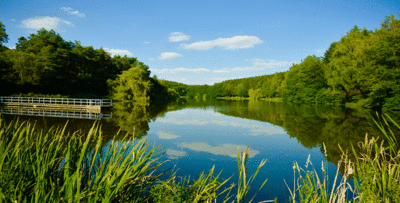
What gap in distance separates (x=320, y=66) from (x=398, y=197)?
4605cm

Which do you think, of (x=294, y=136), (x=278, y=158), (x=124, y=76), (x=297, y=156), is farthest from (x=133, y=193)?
(x=124, y=76)

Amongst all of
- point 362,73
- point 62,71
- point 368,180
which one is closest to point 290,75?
point 362,73

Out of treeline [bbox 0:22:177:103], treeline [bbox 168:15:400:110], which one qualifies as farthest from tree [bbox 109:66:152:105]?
treeline [bbox 168:15:400:110]

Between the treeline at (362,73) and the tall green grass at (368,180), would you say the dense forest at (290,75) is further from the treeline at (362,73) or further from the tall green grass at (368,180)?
the tall green grass at (368,180)

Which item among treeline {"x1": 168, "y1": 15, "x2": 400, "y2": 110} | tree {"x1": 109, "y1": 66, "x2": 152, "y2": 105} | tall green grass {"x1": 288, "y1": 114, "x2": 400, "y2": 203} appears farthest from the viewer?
tree {"x1": 109, "y1": 66, "x2": 152, "y2": 105}

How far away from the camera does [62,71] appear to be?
40.3 meters

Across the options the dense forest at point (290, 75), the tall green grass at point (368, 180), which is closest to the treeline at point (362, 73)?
the dense forest at point (290, 75)

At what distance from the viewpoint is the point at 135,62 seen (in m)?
59.6

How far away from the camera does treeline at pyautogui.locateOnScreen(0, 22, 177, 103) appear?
2967cm

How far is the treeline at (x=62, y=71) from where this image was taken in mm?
29672

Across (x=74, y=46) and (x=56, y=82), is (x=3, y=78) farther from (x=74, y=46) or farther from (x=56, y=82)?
(x=74, y=46)

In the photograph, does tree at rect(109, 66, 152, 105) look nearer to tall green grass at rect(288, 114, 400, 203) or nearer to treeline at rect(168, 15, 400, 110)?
treeline at rect(168, 15, 400, 110)

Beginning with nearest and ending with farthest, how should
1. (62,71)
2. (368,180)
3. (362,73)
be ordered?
(368,180)
(362,73)
(62,71)

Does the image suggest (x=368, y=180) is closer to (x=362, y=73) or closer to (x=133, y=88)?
(x=362, y=73)
